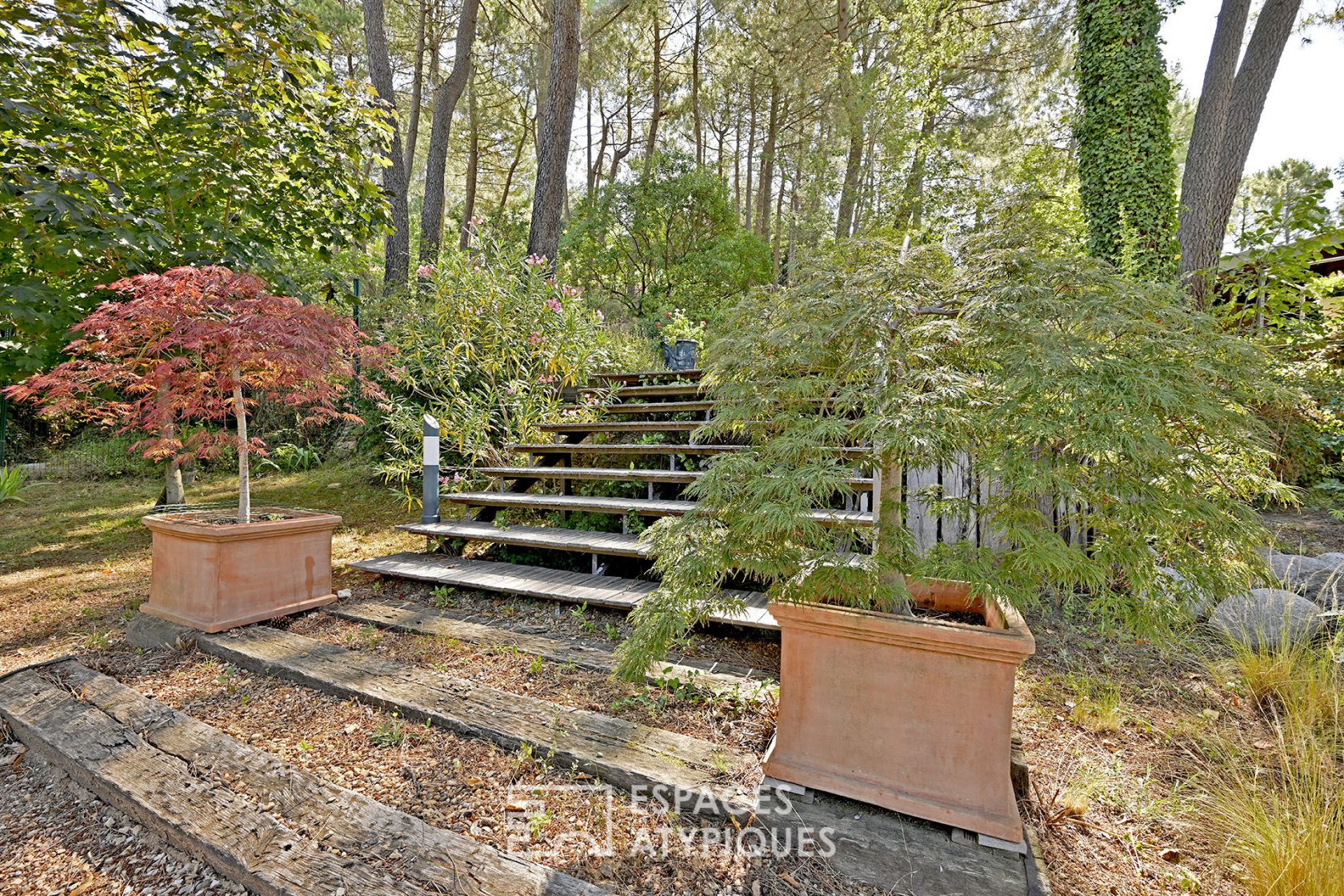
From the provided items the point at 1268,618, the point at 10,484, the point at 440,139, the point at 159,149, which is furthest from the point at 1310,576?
the point at 10,484

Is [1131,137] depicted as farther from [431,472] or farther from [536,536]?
[431,472]

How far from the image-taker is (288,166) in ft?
11.6

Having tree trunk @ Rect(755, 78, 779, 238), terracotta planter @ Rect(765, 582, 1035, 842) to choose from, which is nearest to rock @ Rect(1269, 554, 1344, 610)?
terracotta planter @ Rect(765, 582, 1035, 842)

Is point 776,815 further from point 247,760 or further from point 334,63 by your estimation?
point 334,63

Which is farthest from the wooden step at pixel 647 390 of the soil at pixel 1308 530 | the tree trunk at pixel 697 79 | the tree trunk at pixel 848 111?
the tree trunk at pixel 697 79

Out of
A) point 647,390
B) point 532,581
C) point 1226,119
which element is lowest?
point 532,581

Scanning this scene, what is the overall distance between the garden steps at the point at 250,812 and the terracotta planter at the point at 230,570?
54 cm

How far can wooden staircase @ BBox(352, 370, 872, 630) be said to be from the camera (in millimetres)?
2729

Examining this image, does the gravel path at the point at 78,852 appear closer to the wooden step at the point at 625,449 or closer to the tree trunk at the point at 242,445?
the tree trunk at the point at 242,445

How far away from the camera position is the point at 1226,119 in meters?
5.09

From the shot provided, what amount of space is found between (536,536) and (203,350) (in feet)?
5.54

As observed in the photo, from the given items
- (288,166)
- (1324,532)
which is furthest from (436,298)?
(1324,532)

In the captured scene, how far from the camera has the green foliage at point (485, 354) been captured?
4.41 m

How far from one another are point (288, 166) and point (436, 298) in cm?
127
